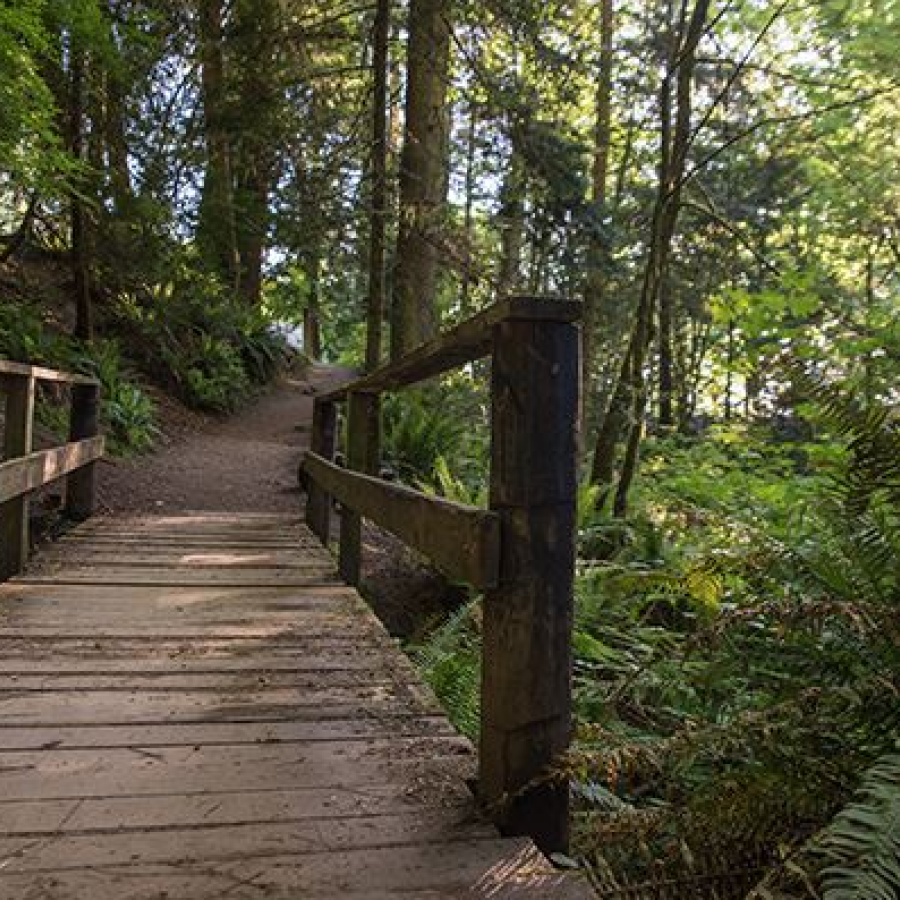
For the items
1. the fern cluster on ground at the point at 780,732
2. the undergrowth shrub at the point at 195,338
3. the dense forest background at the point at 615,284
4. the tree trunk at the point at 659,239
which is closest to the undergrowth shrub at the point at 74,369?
the dense forest background at the point at 615,284

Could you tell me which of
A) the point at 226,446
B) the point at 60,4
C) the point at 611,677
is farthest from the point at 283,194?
the point at 611,677

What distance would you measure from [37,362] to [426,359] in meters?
8.43

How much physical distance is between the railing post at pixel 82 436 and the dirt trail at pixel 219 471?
1.19m

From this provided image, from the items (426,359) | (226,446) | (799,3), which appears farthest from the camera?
(226,446)

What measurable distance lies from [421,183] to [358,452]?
759cm

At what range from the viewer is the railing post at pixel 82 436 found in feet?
21.1

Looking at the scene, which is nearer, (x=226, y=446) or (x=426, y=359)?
(x=426, y=359)

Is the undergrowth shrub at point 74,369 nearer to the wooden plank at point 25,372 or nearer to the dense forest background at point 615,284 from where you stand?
the dense forest background at point 615,284

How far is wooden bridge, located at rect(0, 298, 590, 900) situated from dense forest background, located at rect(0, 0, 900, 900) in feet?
0.82

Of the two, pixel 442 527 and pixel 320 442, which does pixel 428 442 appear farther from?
pixel 442 527

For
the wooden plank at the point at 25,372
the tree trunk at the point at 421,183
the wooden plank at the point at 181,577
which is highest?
the tree trunk at the point at 421,183

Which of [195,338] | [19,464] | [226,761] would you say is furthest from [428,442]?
[226,761]

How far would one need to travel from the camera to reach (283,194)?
12398 mm

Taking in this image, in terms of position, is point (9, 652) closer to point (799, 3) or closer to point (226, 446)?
point (226, 446)
